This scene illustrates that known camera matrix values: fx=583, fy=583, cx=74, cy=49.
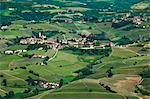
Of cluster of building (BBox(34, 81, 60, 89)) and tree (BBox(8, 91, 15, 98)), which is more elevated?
tree (BBox(8, 91, 15, 98))

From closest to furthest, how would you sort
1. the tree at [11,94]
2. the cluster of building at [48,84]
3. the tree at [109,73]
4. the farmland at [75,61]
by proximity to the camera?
1. the farmland at [75,61]
2. the tree at [11,94]
3. the cluster of building at [48,84]
4. the tree at [109,73]

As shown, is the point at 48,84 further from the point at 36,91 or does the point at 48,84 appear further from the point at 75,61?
the point at 75,61

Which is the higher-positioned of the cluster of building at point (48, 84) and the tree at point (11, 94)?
the tree at point (11, 94)

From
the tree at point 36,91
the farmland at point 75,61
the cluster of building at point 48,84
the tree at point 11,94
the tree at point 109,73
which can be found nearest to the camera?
the farmland at point 75,61

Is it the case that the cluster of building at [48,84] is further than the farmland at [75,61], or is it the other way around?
the cluster of building at [48,84]

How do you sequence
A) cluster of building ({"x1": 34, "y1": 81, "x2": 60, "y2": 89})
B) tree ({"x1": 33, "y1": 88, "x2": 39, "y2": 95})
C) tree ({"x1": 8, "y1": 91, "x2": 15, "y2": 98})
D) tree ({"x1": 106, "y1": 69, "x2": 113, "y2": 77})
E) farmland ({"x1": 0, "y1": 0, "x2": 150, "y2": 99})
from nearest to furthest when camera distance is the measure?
farmland ({"x1": 0, "y1": 0, "x2": 150, "y2": 99})
tree ({"x1": 8, "y1": 91, "x2": 15, "y2": 98})
tree ({"x1": 33, "y1": 88, "x2": 39, "y2": 95})
cluster of building ({"x1": 34, "y1": 81, "x2": 60, "y2": 89})
tree ({"x1": 106, "y1": 69, "x2": 113, "y2": 77})

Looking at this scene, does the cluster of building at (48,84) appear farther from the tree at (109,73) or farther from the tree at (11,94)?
the tree at (109,73)

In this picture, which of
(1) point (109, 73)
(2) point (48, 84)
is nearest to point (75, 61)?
(1) point (109, 73)

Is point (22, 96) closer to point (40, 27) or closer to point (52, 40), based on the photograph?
point (52, 40)

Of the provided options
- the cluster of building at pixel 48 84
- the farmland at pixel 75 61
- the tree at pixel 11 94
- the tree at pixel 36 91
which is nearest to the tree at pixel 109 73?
the farmland at pixel 75 61

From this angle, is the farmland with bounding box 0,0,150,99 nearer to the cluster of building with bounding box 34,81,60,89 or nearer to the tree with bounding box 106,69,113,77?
the cluster of building with bounding box 34,81,60,89

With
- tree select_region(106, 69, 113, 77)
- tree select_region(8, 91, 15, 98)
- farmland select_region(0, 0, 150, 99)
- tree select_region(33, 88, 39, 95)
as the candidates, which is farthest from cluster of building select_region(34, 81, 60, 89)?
tree select_region(106, 69, 113, 77)
